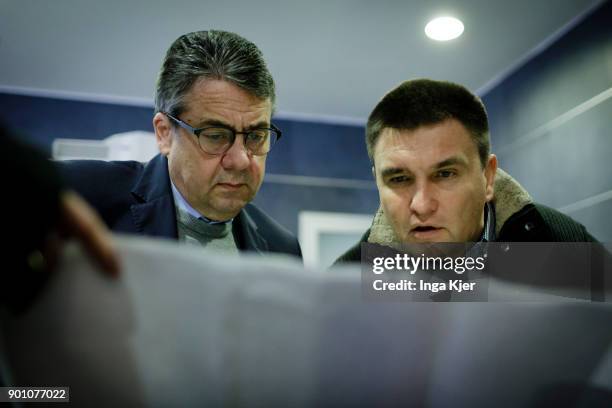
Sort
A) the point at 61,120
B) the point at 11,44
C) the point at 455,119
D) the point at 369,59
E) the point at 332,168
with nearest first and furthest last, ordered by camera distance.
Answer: the point at 455,119
the point at 11,44
the point at 369,59
the point at 61,120
the point at 332,168

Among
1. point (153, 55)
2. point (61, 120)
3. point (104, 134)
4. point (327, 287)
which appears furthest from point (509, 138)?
point (327, 287)

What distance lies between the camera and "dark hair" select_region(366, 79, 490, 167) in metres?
0.70

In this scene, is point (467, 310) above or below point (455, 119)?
below

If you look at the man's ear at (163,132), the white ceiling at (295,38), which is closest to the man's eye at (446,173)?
the man's ear at (163,132)

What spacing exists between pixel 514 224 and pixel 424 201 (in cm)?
13

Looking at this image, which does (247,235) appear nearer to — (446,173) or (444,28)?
(446,173)

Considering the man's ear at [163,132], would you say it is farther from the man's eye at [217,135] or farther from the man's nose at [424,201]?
the man's nose at [424,201]

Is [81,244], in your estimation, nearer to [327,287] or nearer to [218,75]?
[327,287]

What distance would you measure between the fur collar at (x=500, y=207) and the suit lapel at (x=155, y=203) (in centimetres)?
24

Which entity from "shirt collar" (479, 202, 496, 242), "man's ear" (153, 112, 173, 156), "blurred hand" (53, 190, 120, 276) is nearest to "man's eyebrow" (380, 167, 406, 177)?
"shirt collar" (479, 202, 496, 242)

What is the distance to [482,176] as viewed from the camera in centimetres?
72

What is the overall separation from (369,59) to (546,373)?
1916 mm

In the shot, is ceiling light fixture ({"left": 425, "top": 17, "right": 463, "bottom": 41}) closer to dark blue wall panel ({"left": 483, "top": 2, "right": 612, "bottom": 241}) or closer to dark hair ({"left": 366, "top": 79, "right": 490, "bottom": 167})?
dark blue wall panel ({"left": 483, "top": 2, "right": 612, "bottom": 241})

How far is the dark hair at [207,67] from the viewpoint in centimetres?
76
